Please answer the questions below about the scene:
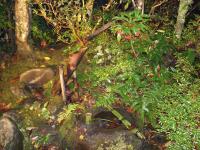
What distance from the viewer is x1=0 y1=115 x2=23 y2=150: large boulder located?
17.6 ft

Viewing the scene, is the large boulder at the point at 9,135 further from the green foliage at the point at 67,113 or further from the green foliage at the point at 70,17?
the green foliage at the point at 70,17

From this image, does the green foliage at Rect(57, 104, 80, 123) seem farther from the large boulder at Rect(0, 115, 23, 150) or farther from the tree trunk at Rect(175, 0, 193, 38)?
Answer: the tree trunk at Rect(175, 0, 193, 38)

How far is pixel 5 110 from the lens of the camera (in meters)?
6.00

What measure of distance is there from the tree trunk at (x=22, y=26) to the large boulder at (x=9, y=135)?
1.66 meters

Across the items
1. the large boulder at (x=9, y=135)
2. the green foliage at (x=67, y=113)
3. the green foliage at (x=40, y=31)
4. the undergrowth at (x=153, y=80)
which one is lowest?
the large boulder at (x=9, y=135)

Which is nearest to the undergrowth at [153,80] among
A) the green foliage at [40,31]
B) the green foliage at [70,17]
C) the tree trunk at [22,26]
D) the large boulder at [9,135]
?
the green foliage at [70,17]

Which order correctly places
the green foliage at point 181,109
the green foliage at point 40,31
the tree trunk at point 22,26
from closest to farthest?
the green foliage at point 181,109, the tree trunk at point 22,26, the green foliage at point 40,31

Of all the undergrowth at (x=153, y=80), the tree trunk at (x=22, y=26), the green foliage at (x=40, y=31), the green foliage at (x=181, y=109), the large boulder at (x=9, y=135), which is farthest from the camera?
the green foliage at (x=40, y=31)

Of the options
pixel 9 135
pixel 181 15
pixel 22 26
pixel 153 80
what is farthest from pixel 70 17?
pixel 9 135

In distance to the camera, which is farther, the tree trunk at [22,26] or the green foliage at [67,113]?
the tree trunk at [22,26]

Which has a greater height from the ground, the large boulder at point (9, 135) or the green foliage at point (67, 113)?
the green foliage at point (67, 113)

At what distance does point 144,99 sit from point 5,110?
2.66 metres

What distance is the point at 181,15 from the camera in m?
6.65

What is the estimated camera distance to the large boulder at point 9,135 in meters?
5.38
